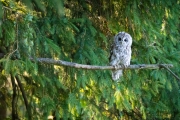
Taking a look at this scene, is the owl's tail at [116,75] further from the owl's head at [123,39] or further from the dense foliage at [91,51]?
the owl's head at [123,39]

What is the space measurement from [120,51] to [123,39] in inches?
10.8

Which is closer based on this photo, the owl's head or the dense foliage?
the dense foliage

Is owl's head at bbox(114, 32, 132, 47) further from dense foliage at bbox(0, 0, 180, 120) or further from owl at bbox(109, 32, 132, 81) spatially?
dense foliage at bbox(0, 0, 180, 120)

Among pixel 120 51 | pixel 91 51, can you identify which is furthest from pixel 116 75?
pixel 91 51

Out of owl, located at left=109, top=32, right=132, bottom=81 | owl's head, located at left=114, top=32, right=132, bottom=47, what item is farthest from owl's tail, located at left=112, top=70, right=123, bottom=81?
owl's head, located at left=114, top=32, right=132, bottom=47

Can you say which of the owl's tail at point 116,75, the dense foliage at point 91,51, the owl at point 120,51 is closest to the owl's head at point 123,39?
the owl at point 120,51

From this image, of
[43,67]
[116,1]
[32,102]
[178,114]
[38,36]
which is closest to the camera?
[38,36]

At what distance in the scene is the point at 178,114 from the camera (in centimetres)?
508

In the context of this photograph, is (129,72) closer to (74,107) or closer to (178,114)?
(74,107)

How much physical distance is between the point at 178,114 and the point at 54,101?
7.04ft

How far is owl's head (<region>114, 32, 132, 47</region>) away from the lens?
374cm

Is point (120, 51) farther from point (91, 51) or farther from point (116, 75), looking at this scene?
point (91, 51)

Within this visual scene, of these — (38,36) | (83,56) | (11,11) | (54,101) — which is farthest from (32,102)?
(11,11)

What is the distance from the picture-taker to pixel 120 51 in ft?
13.1
